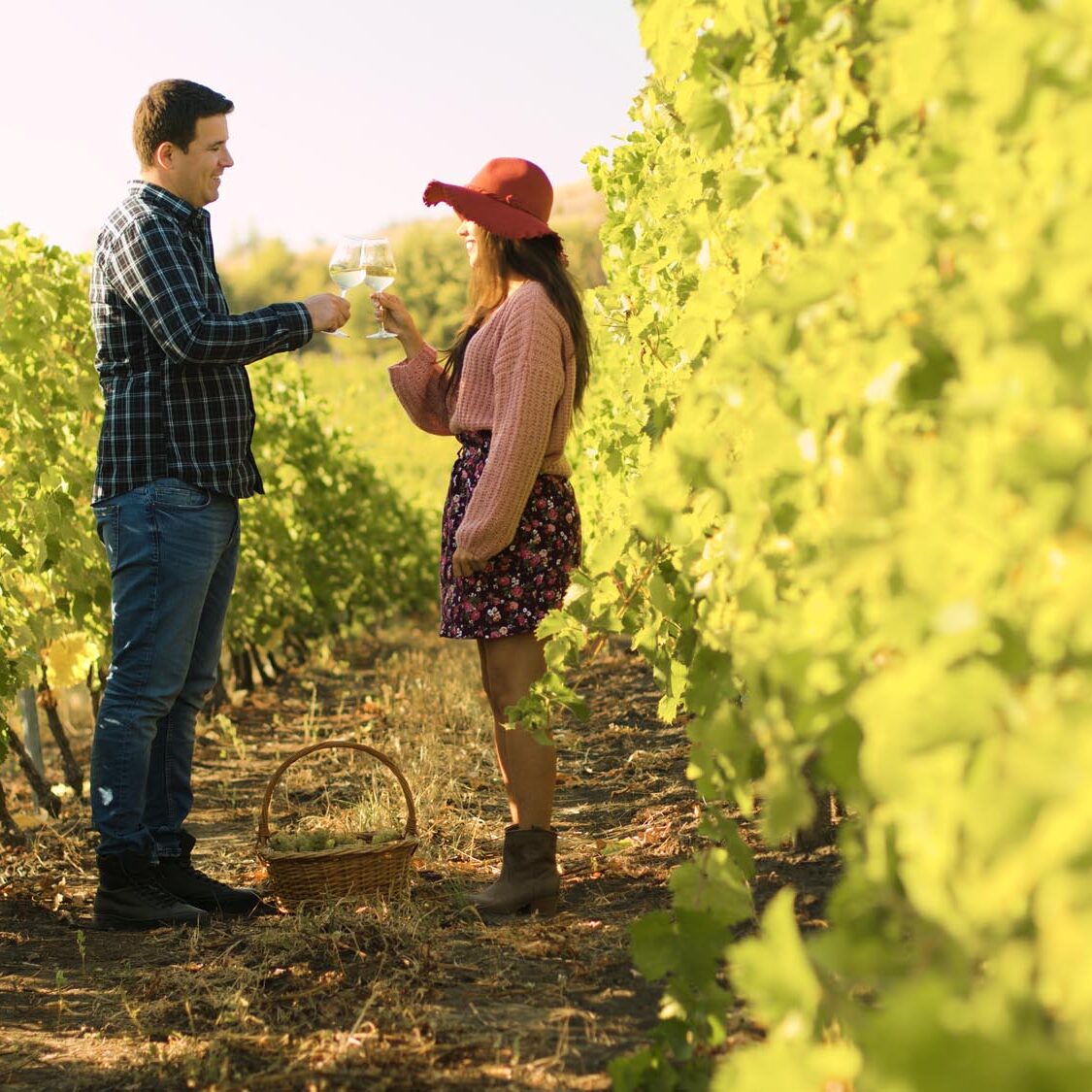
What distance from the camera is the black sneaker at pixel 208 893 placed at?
3498mm

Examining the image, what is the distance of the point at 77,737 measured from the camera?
7.79 metres

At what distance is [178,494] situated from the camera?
3.37 meters

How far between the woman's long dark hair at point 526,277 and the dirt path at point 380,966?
1.29 m

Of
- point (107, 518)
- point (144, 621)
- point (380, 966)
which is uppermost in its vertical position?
point (107, 518)

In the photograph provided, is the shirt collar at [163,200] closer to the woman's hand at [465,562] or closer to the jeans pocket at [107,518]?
the jeans pocket at [107,518]

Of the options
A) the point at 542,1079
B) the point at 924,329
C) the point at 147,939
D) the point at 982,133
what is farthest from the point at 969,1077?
the point at 147,939

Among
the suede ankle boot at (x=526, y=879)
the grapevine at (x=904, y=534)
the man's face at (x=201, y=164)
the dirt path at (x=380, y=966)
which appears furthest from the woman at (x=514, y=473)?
the grapevine at (x=904, y=534)

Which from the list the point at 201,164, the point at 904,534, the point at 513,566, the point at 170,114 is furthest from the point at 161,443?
the point at 904,534

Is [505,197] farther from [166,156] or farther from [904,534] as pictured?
[904,534]

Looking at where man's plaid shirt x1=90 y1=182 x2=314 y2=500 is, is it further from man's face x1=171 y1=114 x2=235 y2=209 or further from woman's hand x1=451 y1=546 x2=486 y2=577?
woman's hand x1=451 y1=546 x2=486 y2=577

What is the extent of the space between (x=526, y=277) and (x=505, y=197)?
8.0 inches

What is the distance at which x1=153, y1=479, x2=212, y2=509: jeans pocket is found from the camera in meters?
3.35

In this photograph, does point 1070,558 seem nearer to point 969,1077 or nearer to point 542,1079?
point 969,1077

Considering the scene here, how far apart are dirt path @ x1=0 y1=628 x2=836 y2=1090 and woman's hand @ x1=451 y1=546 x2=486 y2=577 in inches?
32.2
